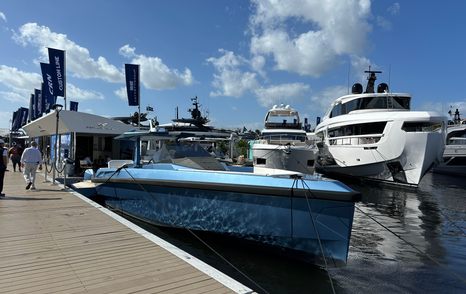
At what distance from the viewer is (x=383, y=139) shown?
18.7 m

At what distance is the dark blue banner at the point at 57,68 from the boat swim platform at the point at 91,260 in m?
11.1

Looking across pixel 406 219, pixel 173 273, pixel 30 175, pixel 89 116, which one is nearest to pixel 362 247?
pixel 406 219

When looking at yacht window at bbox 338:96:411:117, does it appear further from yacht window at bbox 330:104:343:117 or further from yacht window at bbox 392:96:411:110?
yacht window at bbox 330:104:343:117

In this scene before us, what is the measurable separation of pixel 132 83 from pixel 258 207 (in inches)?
628

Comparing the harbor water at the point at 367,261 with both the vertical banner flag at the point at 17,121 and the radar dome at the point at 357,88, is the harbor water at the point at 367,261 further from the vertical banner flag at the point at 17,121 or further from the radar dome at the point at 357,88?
the vertical banner flag at the point at 17,121

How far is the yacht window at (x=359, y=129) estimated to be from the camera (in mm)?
19578

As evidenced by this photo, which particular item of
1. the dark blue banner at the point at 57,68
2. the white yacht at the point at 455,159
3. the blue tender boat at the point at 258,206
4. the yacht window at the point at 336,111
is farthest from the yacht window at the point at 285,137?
the white yacht at the point at 455,159

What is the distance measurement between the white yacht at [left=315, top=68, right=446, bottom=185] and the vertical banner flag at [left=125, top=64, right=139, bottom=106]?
38.2 ft

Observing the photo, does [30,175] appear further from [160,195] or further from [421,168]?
[421,168]

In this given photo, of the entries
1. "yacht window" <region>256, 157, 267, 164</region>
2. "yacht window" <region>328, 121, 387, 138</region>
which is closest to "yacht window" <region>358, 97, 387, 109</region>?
"yacht window" <region>328, 121, 387, 138</region>

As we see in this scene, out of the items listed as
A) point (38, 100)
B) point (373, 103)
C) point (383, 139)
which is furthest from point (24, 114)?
point (383, 139)

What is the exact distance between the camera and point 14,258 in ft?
17.6

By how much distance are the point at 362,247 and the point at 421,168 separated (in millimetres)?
11596

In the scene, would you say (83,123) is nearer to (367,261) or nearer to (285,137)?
(285,137)
